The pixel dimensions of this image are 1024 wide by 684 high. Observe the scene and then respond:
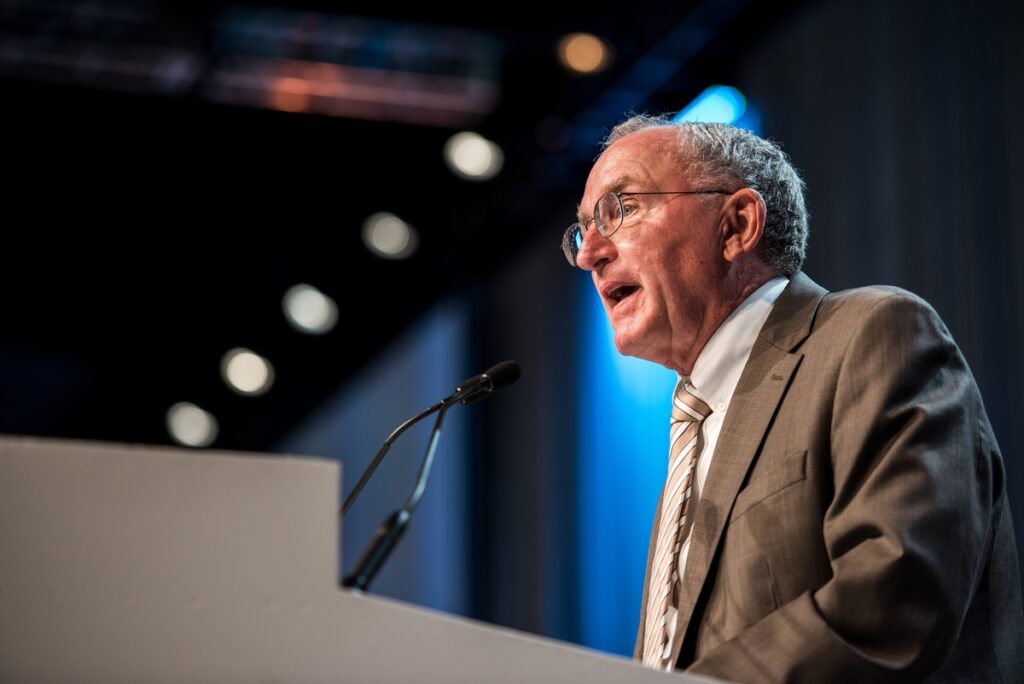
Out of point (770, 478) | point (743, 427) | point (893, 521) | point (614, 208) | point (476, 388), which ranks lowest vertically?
point (893, 521)

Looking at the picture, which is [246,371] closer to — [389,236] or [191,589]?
[389,236]

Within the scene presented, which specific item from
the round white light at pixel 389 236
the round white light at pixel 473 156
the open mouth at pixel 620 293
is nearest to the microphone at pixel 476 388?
the open mouth at pixel 620 293

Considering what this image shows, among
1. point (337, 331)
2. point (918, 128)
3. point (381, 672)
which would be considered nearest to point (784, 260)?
point (381, 672)

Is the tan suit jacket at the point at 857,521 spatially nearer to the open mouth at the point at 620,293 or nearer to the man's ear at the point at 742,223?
the man's ear at the point at 742,223

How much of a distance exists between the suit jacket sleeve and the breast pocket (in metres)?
0.05

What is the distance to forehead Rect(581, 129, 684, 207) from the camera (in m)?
2.44

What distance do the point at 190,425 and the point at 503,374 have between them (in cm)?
836

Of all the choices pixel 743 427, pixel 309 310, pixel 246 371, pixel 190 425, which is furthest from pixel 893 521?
pixel 190 425

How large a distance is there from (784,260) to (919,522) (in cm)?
88

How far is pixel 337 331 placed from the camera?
8492 millimetres

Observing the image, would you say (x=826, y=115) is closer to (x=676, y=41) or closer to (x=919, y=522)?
(x=676, y=41)

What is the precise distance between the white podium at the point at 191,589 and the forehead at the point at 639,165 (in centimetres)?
150

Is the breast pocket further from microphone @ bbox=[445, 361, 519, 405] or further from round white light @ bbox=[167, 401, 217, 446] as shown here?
round white light @ bbox=[167, 401, 217, 446]

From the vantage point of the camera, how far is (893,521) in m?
1.65
